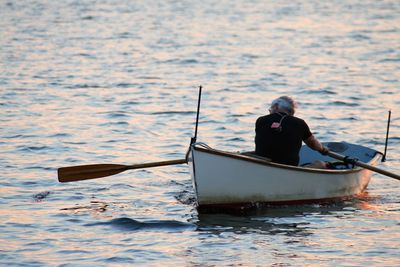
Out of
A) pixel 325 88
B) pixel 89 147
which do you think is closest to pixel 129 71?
pixel 325 88

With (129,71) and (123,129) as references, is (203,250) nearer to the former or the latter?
(123,129)

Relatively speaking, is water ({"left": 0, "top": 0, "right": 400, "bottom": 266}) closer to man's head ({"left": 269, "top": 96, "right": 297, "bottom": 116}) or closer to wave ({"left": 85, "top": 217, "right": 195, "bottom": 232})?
wave ({"left": 85, "top": 217, "right": 195, "bottom": 232})

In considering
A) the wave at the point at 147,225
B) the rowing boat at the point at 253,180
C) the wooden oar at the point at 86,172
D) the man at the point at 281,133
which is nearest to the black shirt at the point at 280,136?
the man at the point at 281,133

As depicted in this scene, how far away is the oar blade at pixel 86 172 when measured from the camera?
554 inches

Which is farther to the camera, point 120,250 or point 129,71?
point 129,71

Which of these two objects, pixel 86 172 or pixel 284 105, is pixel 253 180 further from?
pixel 86 172

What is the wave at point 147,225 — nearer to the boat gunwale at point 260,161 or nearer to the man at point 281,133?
the boat gunwale at point 260,161

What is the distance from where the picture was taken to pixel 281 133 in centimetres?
1316

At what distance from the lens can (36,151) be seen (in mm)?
Result: 17672

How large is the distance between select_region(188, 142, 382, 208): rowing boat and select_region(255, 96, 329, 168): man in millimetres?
211

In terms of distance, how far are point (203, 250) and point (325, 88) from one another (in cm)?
1414

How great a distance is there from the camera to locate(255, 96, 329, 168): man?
43.2 ft

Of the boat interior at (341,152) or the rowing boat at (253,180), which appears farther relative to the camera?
the boat interior at (341,152)

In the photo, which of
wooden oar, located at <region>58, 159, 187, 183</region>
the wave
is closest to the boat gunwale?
the wave
